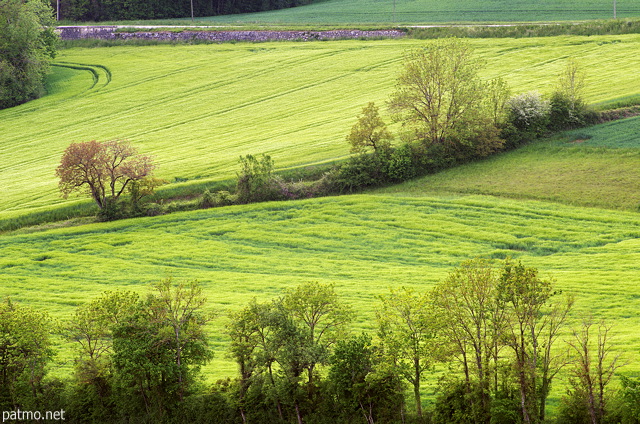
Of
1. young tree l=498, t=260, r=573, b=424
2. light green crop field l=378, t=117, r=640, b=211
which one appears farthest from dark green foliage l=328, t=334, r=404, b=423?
light green crop field l=378, t=117, r=640, b=211

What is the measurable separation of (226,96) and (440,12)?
5005 centimetres

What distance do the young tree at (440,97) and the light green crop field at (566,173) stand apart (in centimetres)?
423

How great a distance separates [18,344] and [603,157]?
53.4 meters

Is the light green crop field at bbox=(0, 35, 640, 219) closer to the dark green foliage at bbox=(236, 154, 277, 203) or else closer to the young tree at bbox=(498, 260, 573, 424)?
the dark green foliage at bbox=(236, 154, 277, 203)

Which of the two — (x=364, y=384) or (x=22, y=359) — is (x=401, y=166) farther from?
(x=22, y=359)

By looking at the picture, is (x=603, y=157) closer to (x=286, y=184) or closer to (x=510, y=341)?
(x=286, y=184)

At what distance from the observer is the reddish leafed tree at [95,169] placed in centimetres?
6291

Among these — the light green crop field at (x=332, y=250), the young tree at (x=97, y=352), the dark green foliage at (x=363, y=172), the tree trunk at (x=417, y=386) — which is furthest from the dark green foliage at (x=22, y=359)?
the dark green foliage at (x=363, y=172)

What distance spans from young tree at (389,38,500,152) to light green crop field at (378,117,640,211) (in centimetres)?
423

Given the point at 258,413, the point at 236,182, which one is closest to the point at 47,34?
the point at 236,182

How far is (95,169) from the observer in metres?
63.2

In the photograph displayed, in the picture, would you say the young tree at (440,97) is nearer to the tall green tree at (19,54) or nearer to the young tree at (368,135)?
the young tree at (368,135)

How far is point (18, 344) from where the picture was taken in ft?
112

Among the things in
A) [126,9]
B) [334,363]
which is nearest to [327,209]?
[334,363]
